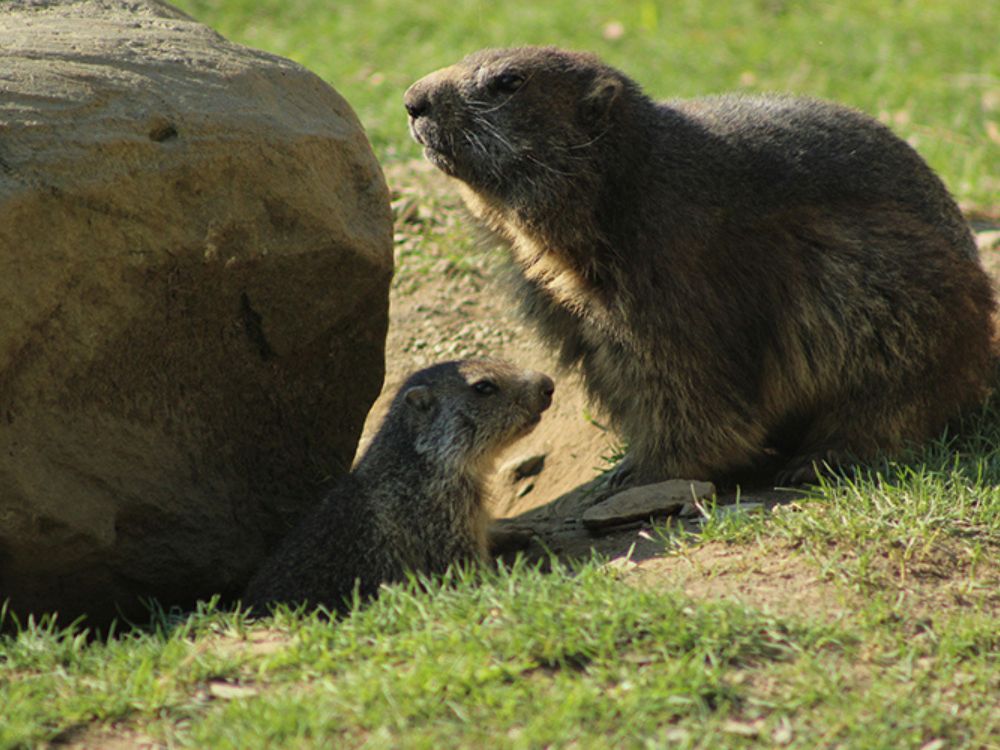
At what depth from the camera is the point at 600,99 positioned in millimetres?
5777

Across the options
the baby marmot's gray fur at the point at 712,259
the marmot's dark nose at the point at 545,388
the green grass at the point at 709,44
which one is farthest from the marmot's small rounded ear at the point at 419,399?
the green grass at the point at 709,44

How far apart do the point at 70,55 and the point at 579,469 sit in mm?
3271

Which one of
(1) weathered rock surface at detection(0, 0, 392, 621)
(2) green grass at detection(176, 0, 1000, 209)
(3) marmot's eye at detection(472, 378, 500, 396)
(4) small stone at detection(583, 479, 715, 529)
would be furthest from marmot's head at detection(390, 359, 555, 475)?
(2) green grass at detection(176, 0, 1000, 209)

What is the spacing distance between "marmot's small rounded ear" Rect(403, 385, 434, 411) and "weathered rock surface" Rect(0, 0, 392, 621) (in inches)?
13.2

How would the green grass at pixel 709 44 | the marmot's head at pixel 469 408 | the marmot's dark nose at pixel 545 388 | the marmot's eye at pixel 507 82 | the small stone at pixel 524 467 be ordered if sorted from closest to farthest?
the marmot's head at pixel 469 408 < the marmot's eye at pixel 507 82 < the marmot's dark nose at pixel 545 388 < the small stone at pixel 524 467 < the green grass at pixel 709 44

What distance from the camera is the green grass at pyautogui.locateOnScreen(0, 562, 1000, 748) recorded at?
3.65 metres

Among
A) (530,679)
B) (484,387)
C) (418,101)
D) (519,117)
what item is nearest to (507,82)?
(519,117)

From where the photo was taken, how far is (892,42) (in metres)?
12.1

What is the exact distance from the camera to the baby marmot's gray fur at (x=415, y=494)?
521 cm

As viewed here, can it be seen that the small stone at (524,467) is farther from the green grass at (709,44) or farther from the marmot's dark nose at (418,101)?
the green grass at (709,44)

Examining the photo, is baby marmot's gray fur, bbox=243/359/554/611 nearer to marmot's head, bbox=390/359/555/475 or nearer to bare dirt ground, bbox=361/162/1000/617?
marmot's head, bbox=390/359/555/475

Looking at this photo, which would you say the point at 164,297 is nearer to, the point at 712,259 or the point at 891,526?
the point at 712,259

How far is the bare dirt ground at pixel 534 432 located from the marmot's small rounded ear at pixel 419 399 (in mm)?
619

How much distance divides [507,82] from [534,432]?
2.22 metres
